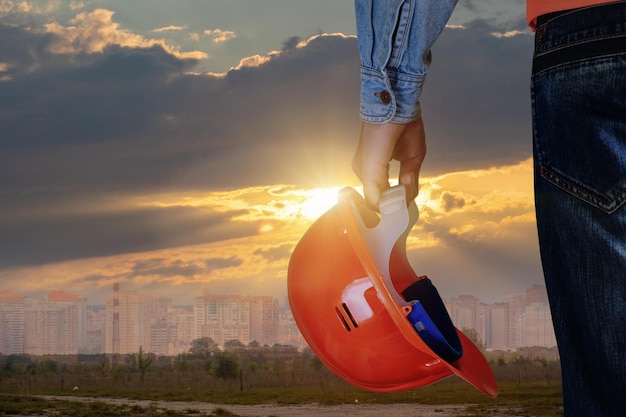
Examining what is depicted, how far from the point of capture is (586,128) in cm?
121

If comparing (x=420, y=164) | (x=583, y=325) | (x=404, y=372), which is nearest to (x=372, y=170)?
(x=420, y=164)

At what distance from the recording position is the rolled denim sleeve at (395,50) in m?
1.56

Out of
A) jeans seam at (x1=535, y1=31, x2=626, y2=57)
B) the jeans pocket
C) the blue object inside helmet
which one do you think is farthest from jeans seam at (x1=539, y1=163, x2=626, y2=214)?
the blue object inside helmet

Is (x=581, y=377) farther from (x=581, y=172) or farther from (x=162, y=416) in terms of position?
(x=162, y=416)

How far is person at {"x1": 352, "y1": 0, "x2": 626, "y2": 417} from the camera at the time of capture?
119cm

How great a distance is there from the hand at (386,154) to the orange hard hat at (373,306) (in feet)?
0.20

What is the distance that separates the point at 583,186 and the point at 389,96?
491 mm

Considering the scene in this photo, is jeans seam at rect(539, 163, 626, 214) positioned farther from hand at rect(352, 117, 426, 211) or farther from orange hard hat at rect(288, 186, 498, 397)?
orange hard hat at rect(288, 186, 498, 397)

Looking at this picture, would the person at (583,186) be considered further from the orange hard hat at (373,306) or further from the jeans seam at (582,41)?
the orange hard hat at (373,306)

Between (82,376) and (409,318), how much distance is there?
39497 millimetres

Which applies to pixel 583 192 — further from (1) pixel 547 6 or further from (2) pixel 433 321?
(2) pixel 433 321

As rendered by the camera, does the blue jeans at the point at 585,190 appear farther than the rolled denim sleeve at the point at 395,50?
No

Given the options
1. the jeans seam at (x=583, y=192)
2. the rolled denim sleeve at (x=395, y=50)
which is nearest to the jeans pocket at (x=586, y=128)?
the jeans seam at (x=583, y=192)

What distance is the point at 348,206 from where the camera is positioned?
6.81 feet
